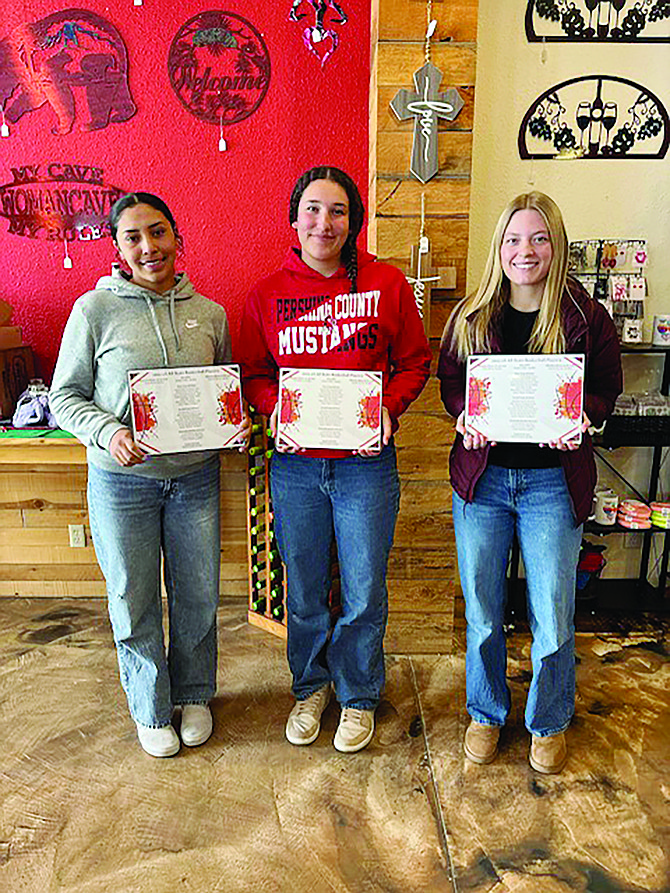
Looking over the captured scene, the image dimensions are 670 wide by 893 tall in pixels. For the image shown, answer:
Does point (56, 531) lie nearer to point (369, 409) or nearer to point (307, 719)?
point (307, 719)

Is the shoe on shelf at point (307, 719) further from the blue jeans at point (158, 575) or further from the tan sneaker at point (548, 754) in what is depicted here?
the tan sneaker at point (548, 754)

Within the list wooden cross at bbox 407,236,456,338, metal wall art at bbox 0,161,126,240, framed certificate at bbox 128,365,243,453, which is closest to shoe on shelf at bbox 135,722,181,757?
framed certificate at bbox 128,365,243,453

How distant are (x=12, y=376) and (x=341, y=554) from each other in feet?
5.15

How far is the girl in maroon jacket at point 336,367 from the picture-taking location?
A: 1870 mm

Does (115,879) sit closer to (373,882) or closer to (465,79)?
(373,882)

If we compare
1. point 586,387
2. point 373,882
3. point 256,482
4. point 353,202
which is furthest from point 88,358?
point 373,882

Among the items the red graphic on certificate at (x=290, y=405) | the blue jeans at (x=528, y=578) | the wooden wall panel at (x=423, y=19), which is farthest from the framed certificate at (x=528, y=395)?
the wooden wall panel at (x=423, y=19)

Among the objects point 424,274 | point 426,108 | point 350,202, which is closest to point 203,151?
point 426,108

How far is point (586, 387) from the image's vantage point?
1.89 meters

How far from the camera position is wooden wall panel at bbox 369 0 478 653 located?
227 centimetres

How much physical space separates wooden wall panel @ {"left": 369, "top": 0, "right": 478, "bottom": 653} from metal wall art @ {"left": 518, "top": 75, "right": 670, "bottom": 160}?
58cm

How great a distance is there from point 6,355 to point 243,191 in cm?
110

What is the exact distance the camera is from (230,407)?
1.89m

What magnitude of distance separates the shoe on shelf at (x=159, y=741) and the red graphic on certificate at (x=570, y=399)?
141cm
